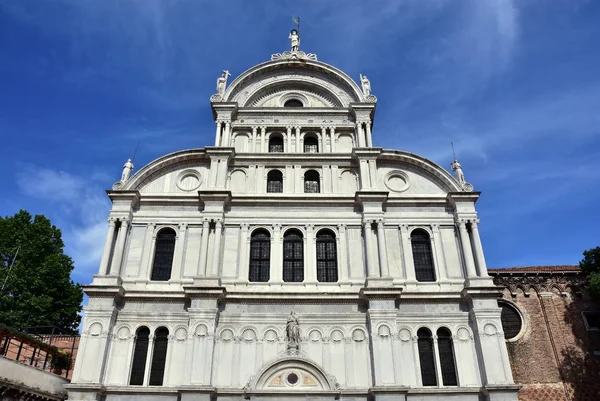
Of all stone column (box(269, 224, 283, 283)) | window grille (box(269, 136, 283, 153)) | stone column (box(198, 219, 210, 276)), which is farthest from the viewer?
window grille (box(269, 136, 283, 153))

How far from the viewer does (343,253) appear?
2072 centimetres

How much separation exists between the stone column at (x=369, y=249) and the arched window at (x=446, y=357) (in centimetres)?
351

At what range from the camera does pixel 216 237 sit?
809 inches

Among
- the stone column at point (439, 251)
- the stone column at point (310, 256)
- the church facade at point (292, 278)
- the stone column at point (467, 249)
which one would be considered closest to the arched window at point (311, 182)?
the church facade at point (292, 278)

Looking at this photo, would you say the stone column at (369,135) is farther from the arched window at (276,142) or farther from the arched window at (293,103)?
the arched window at (276,142)

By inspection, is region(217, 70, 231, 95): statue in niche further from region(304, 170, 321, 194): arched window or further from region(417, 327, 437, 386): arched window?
region(417, 327, 437, 386): arched window

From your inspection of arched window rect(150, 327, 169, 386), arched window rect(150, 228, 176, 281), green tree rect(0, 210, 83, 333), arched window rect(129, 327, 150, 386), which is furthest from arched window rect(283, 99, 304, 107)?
green tree rect(0, 210, 83, 333)

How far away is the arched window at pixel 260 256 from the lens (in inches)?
803

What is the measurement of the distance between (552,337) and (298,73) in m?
18.8

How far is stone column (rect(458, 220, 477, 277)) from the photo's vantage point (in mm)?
19953

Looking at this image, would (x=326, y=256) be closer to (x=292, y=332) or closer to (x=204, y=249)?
(x=292, y=332)

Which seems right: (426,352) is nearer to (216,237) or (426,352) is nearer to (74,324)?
(216,237)

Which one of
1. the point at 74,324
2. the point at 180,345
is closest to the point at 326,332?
the point at 180,345

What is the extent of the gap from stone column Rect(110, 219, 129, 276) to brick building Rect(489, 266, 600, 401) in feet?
59.2
